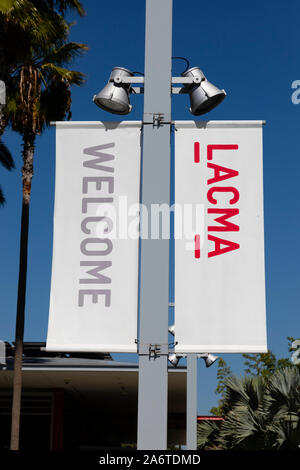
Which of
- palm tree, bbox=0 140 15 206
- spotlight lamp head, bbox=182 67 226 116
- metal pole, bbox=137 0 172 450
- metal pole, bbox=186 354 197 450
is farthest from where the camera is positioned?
palm tree, bbox=0 140 15 206

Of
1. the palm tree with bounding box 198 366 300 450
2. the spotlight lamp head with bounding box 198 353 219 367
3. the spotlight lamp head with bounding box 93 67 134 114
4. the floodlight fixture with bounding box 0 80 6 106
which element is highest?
the floodlight fixture with bounding box 0 80 6 106

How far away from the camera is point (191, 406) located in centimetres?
1705

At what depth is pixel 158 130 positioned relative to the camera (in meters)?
6.89

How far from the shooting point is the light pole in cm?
633

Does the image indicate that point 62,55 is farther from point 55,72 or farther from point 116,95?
point 116,95

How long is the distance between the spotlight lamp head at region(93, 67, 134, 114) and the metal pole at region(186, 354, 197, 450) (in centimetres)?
1096

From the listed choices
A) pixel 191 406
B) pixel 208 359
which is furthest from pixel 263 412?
pixel 191 406

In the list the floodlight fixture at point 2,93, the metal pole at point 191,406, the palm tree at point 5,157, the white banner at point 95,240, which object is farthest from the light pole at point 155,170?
the palm tree at point 5,157

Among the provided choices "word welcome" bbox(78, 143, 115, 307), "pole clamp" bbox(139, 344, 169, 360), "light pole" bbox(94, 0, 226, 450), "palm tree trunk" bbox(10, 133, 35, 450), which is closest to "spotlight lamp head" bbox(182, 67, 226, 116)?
"light pole" bbox(94, 0, 226, 450)

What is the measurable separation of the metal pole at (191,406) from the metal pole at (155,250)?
Result: 10.5 m

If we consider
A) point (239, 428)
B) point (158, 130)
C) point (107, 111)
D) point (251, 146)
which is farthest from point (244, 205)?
point (239, 428)

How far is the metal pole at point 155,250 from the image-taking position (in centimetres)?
629

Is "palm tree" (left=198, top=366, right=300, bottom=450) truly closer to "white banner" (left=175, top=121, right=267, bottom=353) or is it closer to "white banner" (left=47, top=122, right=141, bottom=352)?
"white banner" (left=175, top=121, right=267, bottom=353)

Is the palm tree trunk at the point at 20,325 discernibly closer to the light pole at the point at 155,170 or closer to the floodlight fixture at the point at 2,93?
the floodlight fixture at the point at 2,93
